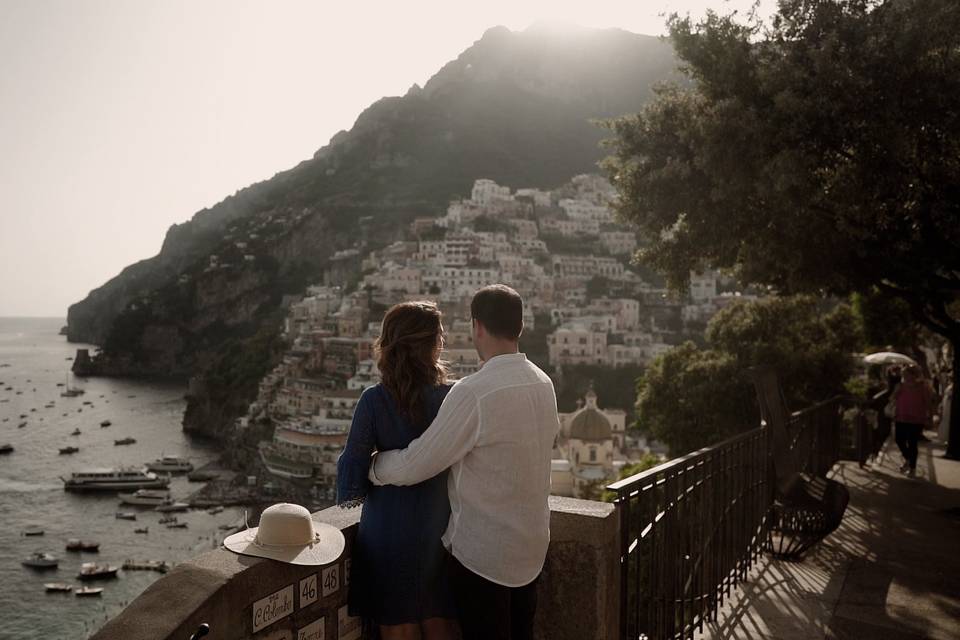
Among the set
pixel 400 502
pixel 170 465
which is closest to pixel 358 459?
pixel 400 502

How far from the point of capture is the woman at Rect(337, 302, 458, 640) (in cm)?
216

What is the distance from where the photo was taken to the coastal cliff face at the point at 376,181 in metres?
111

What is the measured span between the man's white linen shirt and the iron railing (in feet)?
2.64

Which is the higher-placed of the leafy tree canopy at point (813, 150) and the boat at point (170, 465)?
the leafy tree canopy at point (813, 150)

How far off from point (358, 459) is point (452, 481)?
289mm

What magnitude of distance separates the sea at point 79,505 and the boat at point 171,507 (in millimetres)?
637

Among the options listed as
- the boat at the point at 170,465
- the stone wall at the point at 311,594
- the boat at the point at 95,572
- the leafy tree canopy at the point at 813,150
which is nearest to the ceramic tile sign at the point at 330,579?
the stone wall at the point at 311,594

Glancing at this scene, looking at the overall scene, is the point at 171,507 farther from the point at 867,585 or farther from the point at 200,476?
the point at 867,585

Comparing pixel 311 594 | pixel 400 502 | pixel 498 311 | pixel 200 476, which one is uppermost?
pixel 498 311

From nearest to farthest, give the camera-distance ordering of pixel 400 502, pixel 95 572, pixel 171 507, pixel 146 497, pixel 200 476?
1. pixel 400 502
2. pixel 95 572
3. pixel 171 507
4. pixel 146 497
5. pixel 200 476

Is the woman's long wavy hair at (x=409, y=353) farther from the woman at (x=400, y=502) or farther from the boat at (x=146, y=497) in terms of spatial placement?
the boat at (x=146, y=497)

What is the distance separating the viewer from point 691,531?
11.9 ft

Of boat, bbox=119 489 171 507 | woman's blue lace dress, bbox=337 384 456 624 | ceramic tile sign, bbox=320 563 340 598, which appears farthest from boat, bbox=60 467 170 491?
woman's blue lace dress, bbox=337 384 456 624

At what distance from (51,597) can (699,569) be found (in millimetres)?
36427
